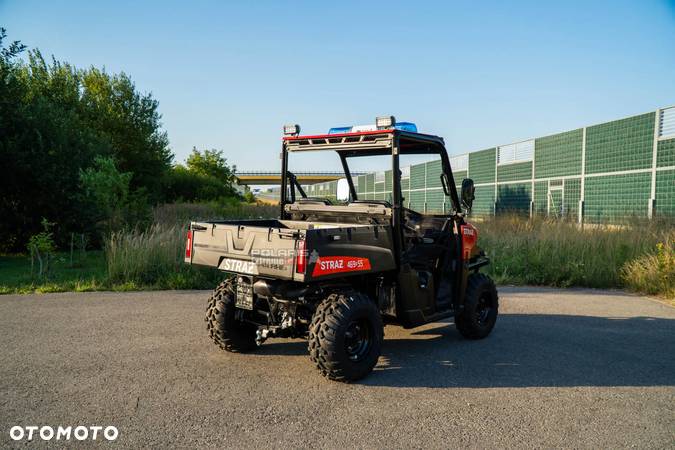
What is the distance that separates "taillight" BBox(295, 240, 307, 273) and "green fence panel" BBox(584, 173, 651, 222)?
34.9 feet

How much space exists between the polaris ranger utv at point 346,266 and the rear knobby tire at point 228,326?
1 cm

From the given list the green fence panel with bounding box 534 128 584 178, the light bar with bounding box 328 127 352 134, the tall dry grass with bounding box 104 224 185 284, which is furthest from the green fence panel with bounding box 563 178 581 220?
the light bar with bounding box 328 127 352 134

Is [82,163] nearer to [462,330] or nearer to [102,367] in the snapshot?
[102,367]

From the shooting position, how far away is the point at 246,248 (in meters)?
4.96

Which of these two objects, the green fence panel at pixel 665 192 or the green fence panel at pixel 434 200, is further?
the green fence panel at pixel 434 200

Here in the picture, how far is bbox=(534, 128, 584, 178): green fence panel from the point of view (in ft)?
58.1

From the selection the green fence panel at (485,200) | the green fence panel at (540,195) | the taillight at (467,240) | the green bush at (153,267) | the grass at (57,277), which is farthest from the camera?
the green fence panel at (485,200)

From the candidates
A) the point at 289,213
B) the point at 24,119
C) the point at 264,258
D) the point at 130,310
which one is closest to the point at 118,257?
the point at 130,310

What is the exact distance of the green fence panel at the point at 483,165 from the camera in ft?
75.4

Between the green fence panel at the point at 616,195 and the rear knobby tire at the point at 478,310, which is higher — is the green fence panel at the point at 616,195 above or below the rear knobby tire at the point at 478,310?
above

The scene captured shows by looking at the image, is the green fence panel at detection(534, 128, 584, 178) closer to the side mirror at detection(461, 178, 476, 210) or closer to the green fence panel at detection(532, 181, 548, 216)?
the green fence panel at detection(532, 181, 548, 216)

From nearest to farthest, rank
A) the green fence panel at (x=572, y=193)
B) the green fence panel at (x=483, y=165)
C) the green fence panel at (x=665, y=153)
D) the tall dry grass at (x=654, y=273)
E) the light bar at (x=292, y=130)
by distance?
the light bar at (x=292, y=130) → the tall dry grass at (x=654, y=273) → the green fence panel at (x=665, y=153) → the green fence panel at (x=572, y=193) → the green fence panel at (x=483, y=165)

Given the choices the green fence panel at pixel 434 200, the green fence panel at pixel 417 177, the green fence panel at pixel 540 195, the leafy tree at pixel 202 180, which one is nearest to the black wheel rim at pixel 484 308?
the green fence panel at pixel 540 195

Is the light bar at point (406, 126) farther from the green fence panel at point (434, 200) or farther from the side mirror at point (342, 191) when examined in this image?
the green fence panel at point (434, 200)
